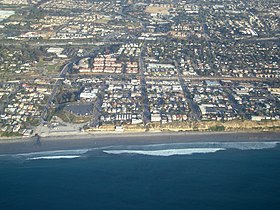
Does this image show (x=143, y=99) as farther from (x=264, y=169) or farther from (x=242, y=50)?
(x=242, y=50)

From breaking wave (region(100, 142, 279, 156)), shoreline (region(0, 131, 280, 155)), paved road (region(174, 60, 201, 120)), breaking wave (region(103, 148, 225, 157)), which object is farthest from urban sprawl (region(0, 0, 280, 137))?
breaking wave (region(103, 148, 225, 157))

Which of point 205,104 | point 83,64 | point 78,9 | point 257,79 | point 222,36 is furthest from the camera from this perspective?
point 78,9

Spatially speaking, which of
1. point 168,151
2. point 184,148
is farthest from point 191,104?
point 168,151

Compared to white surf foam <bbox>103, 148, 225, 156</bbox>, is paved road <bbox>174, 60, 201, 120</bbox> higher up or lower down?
higher up

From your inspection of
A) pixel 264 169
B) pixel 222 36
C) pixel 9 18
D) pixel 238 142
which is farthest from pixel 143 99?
→ pixel 9 18

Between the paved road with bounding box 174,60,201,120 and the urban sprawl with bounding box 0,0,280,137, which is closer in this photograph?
the urban sprawl with bounding box 0,0,280,137

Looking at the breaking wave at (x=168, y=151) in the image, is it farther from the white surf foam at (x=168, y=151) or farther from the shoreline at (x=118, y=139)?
the shoreline at (x=118, y=139)

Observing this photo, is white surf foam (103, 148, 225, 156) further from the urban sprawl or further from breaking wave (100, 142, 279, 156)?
the urban sprawl

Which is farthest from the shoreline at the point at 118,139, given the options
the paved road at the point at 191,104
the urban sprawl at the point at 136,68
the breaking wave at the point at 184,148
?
the paved road at the point at 191,104
